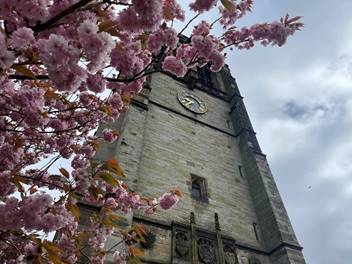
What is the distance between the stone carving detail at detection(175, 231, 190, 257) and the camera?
800cm

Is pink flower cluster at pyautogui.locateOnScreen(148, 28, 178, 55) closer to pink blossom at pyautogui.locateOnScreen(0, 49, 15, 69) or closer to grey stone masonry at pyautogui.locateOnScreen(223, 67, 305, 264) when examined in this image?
pink blossom at pyautogui.locateOnScreen(0, 49, 15, 69)

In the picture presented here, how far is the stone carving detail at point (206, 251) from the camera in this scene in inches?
326

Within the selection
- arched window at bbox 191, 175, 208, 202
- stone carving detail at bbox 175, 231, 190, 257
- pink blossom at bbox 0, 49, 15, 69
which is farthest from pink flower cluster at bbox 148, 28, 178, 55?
arched window at bbox 191, 175, 208, 202

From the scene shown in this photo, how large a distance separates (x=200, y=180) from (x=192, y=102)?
551 cm

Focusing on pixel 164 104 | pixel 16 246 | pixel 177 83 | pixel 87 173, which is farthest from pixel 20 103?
pixel 177 83

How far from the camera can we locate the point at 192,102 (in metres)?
15.4

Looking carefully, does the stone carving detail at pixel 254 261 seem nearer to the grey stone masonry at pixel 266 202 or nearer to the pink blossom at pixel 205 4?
the grey stone masonry at pixel 266 202

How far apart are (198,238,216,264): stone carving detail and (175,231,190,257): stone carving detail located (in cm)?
47

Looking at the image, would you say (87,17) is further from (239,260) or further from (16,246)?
(239,260)

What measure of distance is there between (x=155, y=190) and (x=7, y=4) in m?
7.86

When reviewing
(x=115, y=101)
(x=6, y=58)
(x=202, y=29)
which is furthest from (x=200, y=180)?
(x=6, y=58)

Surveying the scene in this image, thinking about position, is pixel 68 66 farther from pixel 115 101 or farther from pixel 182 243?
pixel 182 243

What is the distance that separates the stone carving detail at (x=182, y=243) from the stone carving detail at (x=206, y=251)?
0.47 meters

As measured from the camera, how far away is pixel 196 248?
8.31 meters
